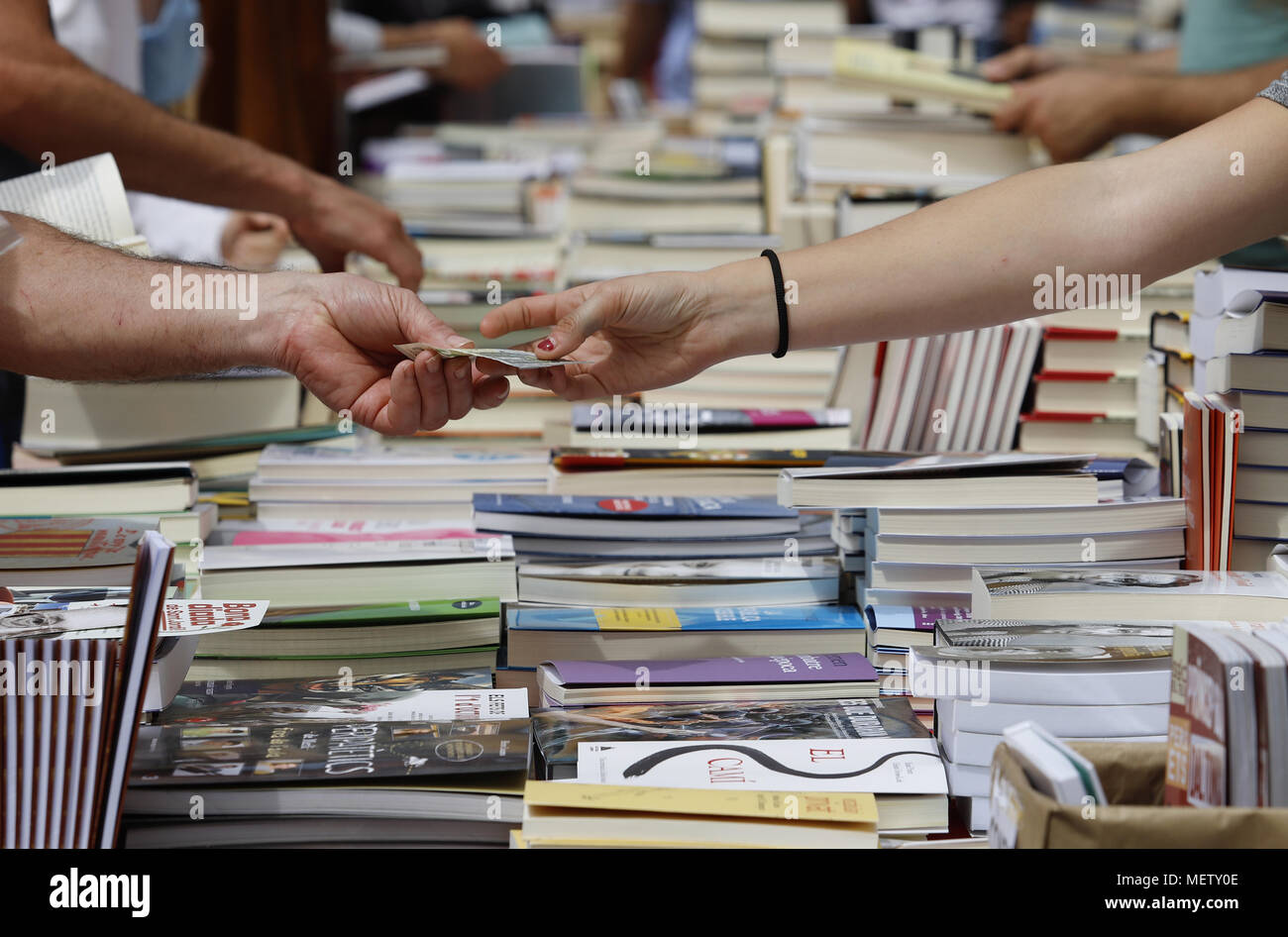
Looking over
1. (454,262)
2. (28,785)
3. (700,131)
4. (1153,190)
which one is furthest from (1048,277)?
(700,131)

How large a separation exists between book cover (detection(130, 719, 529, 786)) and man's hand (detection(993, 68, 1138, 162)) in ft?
5.67

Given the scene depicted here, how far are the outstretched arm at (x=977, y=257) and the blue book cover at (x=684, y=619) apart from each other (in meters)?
0.27

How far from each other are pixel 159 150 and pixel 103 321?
26.7 inches

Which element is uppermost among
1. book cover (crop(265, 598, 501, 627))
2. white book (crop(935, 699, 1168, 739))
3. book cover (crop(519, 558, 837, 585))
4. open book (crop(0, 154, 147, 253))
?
open book (crop(0, 154, 147, 253))

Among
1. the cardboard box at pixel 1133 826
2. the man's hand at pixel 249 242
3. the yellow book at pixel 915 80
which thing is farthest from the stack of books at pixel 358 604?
the yellow book at pixel 915 80

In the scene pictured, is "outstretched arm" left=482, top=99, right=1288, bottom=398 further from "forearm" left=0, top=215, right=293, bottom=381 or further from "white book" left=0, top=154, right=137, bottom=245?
"white book" left=0, top=154, right=137, bottom=245

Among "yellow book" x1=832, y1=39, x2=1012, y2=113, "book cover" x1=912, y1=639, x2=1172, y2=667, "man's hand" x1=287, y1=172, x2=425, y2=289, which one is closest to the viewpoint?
"book cover" x1=912, y1=639, x2=1172, y2=667

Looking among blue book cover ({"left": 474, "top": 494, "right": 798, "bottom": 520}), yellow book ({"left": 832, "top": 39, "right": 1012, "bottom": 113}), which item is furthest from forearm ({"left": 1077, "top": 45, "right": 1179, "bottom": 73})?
blue book cover ({"left": 474, "top": 494, "right": 798, "bottom": 520})

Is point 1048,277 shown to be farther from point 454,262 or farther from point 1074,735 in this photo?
point 454,262

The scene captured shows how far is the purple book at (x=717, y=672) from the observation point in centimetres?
117

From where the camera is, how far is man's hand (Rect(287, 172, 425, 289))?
199cm

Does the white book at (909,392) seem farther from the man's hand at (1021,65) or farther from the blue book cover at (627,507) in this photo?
the man's hand at (1021,65)

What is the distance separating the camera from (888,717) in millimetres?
1127
